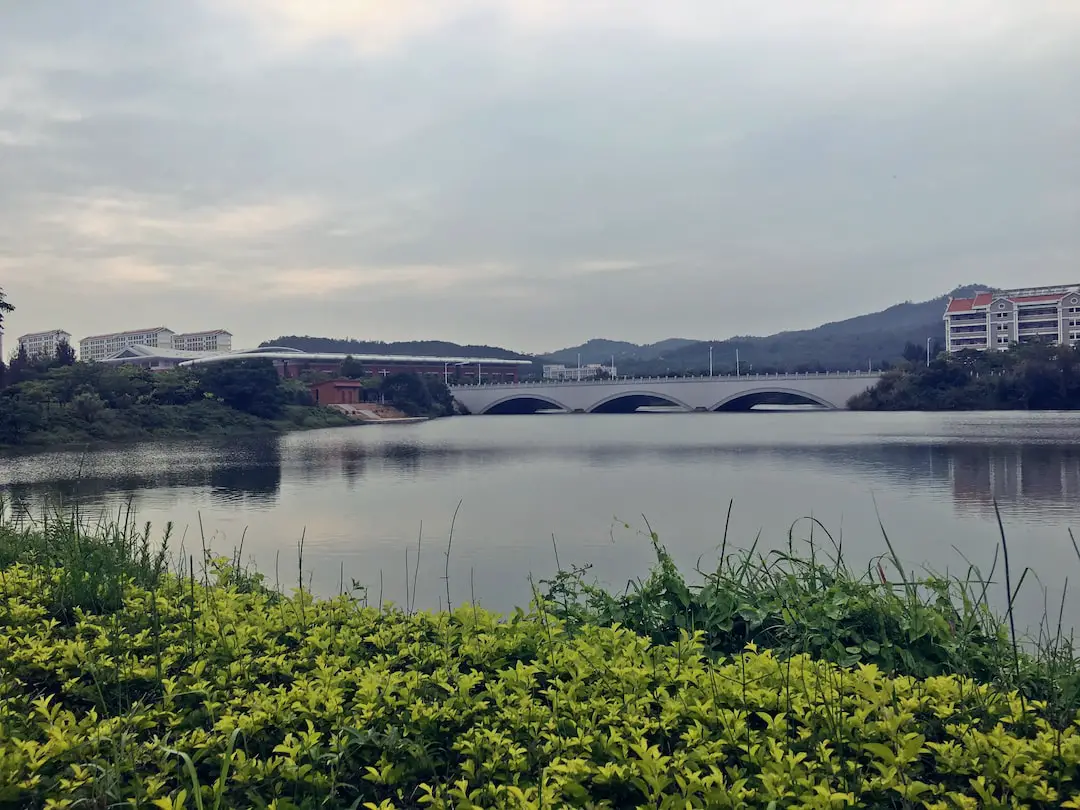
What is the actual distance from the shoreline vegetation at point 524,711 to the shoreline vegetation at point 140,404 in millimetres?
19458

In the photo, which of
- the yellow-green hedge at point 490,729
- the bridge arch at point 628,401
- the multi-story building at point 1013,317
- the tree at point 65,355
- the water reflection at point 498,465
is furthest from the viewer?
the multi-story building at point 1013,317

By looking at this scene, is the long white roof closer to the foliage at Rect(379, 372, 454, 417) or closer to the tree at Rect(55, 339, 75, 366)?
the foliage at Rect(379, 372, 454, 417)

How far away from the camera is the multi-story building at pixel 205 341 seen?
78.6m

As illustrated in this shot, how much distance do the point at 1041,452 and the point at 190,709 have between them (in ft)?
49.4

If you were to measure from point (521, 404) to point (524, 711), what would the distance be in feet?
157

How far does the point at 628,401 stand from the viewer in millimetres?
45594

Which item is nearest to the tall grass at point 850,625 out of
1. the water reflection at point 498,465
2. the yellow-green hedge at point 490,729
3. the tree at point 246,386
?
the yellow-green hedge at point 490,729

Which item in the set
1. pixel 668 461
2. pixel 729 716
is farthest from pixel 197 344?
pixel 729 716

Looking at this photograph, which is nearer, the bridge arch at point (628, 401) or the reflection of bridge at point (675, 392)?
the reflection of bridge at point (675, 392)

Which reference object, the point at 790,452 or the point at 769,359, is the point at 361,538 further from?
the point at 769,359

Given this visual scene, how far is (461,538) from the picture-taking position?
6.71m

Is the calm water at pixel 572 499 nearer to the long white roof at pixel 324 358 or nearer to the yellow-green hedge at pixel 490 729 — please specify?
the yellow-green hedge at pixel 490 729

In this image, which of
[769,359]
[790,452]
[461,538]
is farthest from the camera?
[769,359]

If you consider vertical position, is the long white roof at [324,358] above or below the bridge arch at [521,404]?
above
